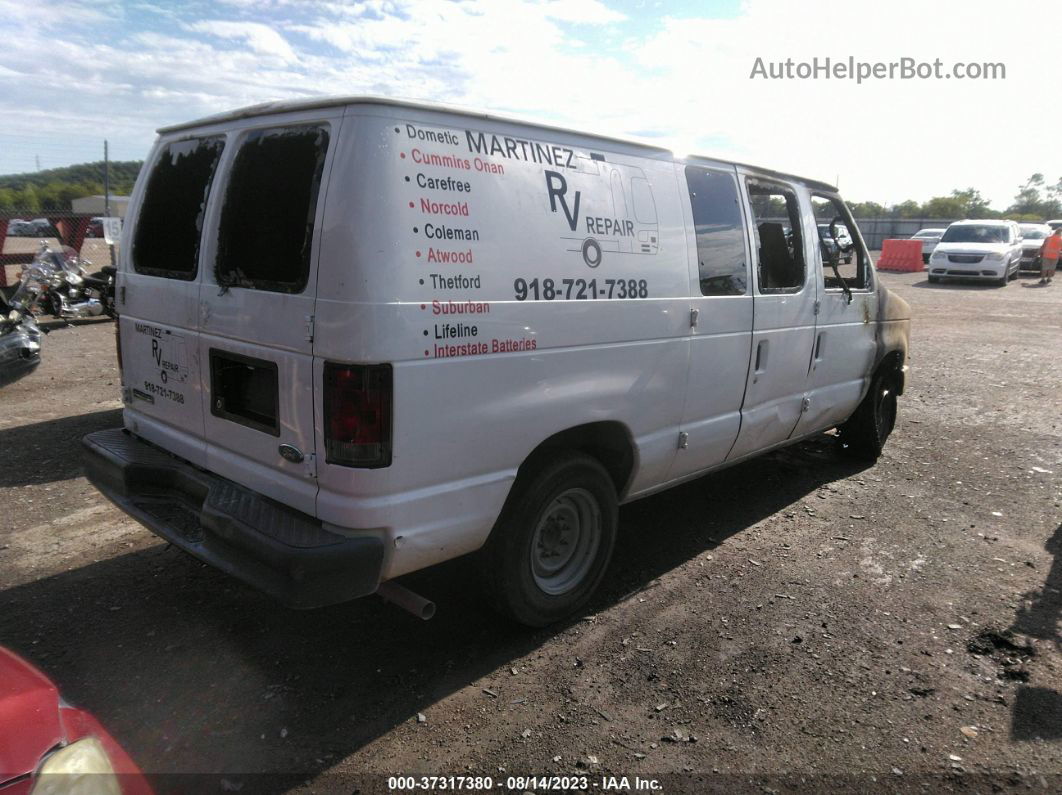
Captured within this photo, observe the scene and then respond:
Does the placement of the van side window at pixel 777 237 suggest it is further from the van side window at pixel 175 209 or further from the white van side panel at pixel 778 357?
the van side window at pixel 175 209

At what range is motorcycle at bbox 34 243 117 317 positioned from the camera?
38.4 feet

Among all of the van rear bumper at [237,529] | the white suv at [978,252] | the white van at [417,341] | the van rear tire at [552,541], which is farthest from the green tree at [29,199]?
the van rear tire at [552,541]

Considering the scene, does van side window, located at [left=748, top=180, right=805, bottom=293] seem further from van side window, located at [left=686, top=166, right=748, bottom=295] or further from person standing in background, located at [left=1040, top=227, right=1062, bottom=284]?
person standing in background, located at [left=1040, top=227, right=1062, bottom=284]

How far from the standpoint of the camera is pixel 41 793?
1.52 m

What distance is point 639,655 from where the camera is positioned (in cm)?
348

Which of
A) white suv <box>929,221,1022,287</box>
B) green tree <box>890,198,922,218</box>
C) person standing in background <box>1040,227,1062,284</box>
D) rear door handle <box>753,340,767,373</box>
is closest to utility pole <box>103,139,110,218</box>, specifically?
rear door handle <box>753,340,767,373</box>

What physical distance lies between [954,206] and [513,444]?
66859 millimetres

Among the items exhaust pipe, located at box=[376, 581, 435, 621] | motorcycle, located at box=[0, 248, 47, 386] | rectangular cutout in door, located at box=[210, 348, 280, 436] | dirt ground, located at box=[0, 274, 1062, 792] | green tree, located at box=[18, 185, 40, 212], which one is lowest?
dirt ground, located at box=[0, 274, 1062, 792]

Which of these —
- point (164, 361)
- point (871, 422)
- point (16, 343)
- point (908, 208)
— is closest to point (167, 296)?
point (164, 361)

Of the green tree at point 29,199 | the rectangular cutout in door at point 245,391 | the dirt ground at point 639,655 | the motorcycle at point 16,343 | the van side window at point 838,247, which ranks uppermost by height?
the green tree at point 29,199

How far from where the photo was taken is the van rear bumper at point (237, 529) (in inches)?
106

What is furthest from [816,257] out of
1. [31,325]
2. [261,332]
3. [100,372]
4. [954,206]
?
[954,206]

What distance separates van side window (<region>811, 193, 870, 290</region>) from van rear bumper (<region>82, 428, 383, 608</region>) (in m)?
3.82

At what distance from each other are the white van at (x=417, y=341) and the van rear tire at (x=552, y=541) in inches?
0.5
